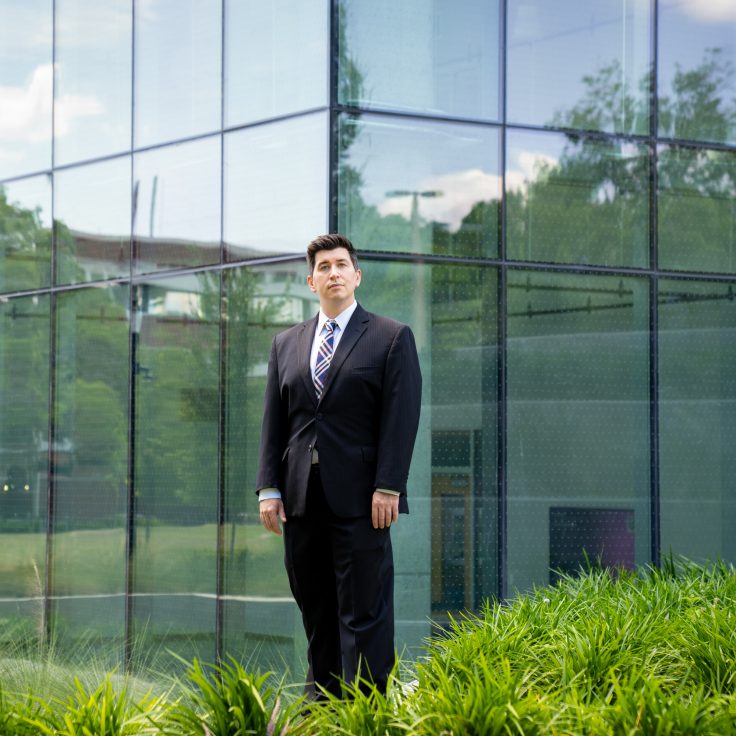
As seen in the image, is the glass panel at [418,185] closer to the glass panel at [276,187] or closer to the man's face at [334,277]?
the glass panel at [276,187]

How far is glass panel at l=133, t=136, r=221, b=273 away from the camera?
31.7 feet

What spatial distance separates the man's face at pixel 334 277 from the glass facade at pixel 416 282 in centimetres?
346

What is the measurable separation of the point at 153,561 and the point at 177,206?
279 centimetres

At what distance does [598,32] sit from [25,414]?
5.77 m

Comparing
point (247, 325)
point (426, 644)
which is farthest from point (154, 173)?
point (426, 644)

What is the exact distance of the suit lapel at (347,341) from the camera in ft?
17.6

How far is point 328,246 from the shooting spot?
211 inches

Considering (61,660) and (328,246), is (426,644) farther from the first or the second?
(328,246)

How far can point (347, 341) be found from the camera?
5406 mm

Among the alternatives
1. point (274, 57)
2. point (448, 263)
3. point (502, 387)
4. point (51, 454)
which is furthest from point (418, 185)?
point (51, 454)

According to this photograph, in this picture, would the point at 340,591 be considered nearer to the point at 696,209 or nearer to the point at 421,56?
the point at 421,56

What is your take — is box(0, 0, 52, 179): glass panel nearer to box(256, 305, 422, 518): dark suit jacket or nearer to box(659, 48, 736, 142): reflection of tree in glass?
box(659, 48, 736, 142): reflection of tree in glass

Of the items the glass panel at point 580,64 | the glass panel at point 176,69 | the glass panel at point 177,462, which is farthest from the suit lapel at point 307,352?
the glass panel at point 176,69

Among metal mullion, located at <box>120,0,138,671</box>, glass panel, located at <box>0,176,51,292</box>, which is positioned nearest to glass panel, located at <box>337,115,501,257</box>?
metal mullion, located at <box>120,0,138,671</box>
